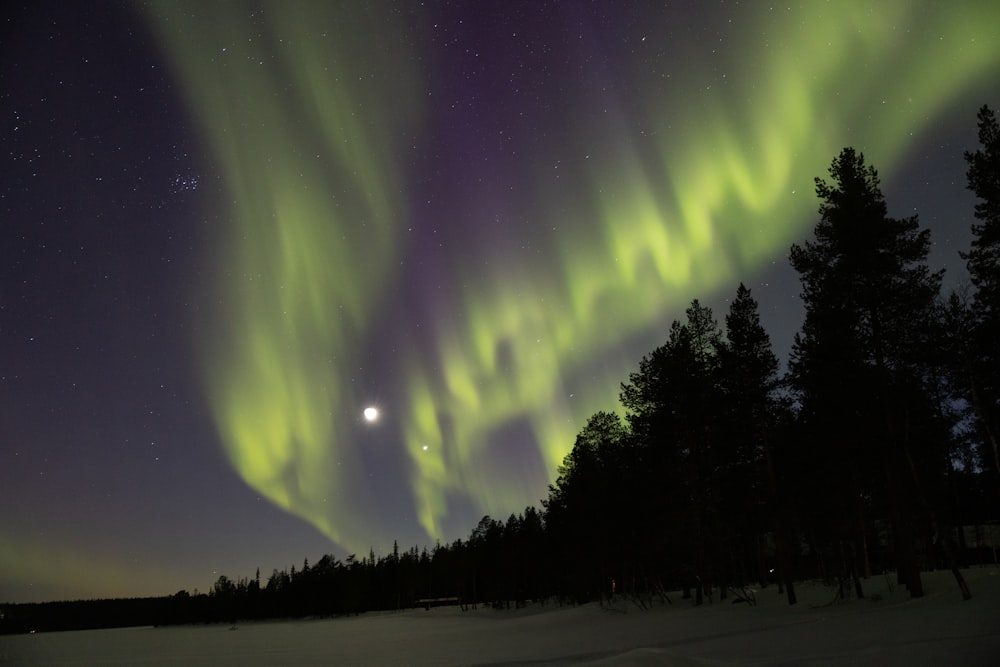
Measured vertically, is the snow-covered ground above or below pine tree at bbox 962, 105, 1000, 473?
below

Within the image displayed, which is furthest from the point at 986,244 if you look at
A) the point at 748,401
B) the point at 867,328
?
the point at 748,401

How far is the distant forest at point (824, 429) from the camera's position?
22891 millimetres

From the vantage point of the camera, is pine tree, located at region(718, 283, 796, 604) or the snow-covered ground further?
pine tree, located at region(718, 283, 796, 604)

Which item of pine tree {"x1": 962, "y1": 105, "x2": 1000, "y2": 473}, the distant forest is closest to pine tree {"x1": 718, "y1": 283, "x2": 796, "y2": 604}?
the distant forest

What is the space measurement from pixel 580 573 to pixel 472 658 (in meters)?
39.6

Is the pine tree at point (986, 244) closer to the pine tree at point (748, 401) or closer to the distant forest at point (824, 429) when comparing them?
the distant forest at point (824, 429)

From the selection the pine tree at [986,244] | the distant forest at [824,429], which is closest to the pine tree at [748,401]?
the distant forest at [824,429]

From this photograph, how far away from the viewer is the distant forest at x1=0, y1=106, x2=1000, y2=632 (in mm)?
22891

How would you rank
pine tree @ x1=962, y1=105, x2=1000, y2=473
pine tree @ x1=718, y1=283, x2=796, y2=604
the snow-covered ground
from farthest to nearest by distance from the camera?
1. pine tree @ x1=718, y1=283, x2=796, y2=604
2. pine tree @ x1=962, y1=105, x2=1000, y2=473
3. the snow-covered ground

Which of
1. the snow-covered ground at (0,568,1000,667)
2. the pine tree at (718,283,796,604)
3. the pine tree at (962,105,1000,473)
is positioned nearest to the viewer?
the snow-covered ground at (0,568,1000,667)

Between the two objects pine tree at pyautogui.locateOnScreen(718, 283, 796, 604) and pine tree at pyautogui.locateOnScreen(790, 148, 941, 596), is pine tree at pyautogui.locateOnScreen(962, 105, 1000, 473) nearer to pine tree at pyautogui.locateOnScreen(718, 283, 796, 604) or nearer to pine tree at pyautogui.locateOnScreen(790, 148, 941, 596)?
pine tree at pyautogui.locateOnScreen(790, 148, 941, 596)

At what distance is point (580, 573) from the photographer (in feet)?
190

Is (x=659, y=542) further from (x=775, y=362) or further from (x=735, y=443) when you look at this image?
(x=775, y=362)

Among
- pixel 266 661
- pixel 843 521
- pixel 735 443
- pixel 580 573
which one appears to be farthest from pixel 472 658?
pixel 580 573
